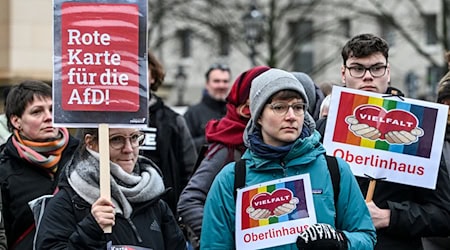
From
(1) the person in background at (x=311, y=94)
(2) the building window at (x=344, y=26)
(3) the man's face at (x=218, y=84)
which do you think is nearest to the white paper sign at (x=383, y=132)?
(1) the person in background at (x=311, y=94)

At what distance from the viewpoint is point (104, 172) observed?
524 cm

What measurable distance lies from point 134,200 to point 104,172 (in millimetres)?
327

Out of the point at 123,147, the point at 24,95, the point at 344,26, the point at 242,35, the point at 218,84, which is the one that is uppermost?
the point at 344,26

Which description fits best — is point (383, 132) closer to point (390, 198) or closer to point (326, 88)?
point (390, 198)

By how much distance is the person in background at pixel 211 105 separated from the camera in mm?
12234

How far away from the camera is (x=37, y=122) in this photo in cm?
696

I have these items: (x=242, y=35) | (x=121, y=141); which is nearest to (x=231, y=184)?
(x=121, y=141)

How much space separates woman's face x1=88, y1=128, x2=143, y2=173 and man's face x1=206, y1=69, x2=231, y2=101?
6.82m

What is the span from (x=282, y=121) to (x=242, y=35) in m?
29.9

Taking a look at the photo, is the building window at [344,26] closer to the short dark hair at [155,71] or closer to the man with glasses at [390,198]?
the short dark hair at [155,71]

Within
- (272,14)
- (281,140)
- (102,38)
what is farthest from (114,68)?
(272,14)

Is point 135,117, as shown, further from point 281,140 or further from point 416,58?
point 416,58

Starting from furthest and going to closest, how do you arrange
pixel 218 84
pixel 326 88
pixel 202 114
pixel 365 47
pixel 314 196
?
pixel 218 84 < pixel 202 114 < pixel 326 88 < pixel 365 47 < pixel 314 196

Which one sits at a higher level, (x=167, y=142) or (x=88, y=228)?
(x=167, y=142)
